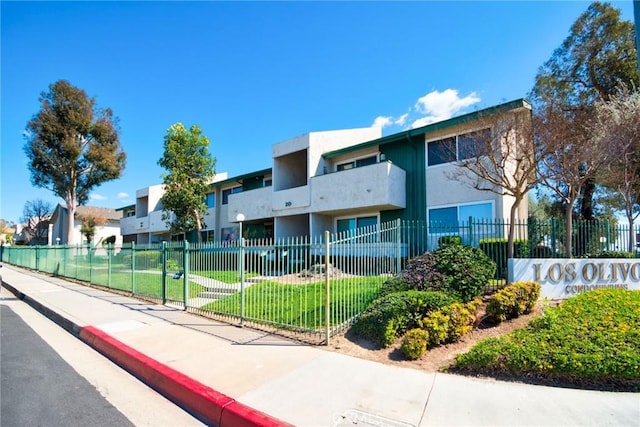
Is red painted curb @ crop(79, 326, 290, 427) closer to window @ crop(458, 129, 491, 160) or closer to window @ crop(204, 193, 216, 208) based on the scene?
window @ crop(458, 129, 491, 160)

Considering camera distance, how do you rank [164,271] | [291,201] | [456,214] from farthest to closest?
[291,201] → [456,214] → [164,271]

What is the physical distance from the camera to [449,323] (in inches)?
237

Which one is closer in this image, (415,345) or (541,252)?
(415,345)

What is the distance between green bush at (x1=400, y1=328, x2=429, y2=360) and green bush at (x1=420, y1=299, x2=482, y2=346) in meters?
0.27

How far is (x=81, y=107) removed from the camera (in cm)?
3072

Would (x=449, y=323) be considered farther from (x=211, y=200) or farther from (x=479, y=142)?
(x=211, y=200)

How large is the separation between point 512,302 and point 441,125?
9.22 metres

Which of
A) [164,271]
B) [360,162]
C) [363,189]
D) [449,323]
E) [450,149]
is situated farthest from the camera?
[360,162]

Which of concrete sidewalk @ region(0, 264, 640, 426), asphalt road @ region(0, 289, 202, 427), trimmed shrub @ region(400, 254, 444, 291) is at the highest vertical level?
trimmed shrub @ region(400, 254, 444, 291)

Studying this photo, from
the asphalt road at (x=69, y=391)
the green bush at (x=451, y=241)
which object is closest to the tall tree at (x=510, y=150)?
the green bush at (x=451, y=241)

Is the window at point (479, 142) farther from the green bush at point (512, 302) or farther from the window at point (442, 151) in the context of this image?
the green bush at point (512, 302)

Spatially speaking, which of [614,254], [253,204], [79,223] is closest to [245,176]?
[253,204]

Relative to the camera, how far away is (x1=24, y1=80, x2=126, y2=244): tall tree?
29734mm

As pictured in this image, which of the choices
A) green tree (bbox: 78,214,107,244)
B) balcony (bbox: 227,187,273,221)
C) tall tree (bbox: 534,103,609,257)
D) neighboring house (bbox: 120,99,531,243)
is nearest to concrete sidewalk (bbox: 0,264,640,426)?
tall tree (bbox: 534,103,609,257)
